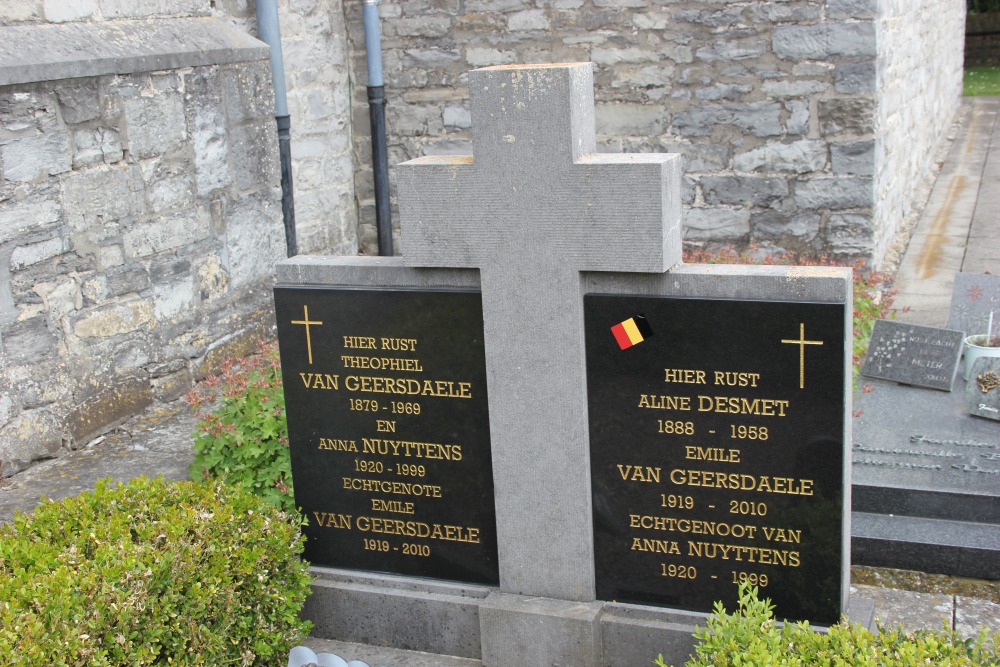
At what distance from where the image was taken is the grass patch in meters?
19.4

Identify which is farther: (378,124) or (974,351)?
(378,124)

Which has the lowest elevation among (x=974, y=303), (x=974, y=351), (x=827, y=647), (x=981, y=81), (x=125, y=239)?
(x=827, y=647)

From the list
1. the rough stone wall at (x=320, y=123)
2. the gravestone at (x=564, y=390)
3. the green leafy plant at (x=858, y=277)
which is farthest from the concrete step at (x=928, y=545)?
the rough stone wall at (x=320, y=123)

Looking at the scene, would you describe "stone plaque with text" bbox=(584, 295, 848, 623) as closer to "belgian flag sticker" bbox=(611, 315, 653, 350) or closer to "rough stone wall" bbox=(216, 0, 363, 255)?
"belgian flag sticker" bbox=(611, 315, 653, 350)

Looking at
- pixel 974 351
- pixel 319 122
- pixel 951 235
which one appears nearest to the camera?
pixel 974 351

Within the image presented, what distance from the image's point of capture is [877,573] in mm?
4031

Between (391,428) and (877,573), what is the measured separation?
6.25ft

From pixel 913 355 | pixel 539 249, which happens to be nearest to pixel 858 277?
pixel 913 355

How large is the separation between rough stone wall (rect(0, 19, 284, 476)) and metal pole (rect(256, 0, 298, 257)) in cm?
42

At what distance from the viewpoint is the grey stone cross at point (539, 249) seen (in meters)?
3.17

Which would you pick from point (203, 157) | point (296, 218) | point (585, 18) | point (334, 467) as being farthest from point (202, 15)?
point (334, 467)

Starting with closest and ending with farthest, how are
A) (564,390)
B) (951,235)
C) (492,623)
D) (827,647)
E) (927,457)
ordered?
1. (827,647)
2. (564,390)
3. (492,623)
4. (927,457)
5. (951,235)

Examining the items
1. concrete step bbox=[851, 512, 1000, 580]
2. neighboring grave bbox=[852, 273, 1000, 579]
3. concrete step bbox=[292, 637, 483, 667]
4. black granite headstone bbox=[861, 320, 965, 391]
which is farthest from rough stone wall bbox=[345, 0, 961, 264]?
concrete step bbox=[292, 637, 483, 667]

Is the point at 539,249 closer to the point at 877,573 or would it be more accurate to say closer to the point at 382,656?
the point at 382,656
